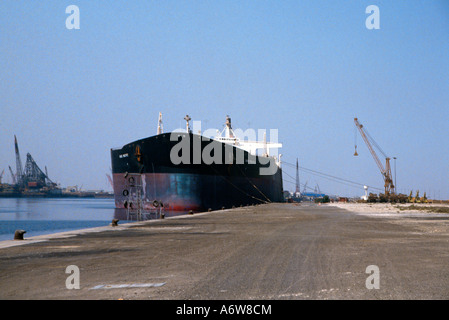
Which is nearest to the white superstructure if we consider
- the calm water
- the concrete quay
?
the calm water

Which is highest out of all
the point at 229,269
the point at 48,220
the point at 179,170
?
the point at 179,170

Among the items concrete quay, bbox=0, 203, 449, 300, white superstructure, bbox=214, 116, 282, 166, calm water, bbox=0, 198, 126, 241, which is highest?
white superstructure, bbox=214, 116, 282, 166

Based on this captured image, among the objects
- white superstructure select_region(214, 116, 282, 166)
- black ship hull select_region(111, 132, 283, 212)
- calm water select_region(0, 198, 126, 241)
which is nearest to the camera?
calm water select_region(0, 198, 126, 241)

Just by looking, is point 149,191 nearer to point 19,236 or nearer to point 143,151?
point 143,151
